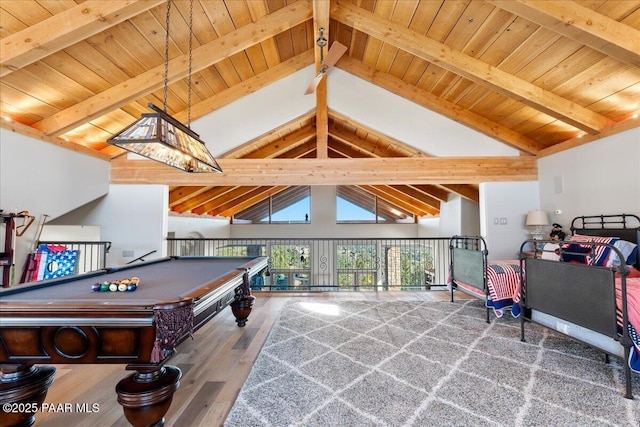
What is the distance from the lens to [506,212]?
17.7ft

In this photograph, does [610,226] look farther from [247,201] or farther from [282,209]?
[247,201]

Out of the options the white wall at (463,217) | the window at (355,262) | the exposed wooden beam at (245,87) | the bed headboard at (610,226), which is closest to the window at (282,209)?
the window at (355,262)

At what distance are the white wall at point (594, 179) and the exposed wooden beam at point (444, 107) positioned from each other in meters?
0.56

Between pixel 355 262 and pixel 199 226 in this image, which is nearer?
pixel 199 226

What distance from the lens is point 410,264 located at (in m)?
10.6

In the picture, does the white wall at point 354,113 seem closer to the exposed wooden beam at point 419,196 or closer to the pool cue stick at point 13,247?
the pool cue stick at point 13,247

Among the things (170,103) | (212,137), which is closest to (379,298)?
(212,137)

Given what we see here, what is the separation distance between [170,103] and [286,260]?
23.8ft

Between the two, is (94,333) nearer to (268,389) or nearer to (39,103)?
(268,389)

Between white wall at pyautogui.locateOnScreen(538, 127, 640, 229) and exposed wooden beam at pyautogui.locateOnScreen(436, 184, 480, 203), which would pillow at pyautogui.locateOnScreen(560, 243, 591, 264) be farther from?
exposed wooden beam at pyautogui.locateOnScreen(436, 184, 480, 203)

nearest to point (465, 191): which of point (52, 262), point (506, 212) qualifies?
point (506, 212)

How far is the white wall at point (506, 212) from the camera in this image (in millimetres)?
5348

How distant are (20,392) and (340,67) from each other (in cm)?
564

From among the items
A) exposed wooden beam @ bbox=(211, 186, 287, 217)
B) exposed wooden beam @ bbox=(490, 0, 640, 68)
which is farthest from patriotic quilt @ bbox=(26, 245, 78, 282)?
exposed wooden beam @ bbox=(490, 0, 640, 68)
